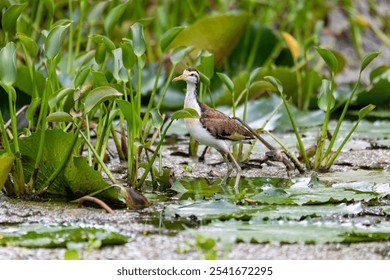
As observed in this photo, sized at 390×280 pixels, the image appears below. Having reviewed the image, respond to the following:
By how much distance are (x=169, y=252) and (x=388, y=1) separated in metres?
6.96

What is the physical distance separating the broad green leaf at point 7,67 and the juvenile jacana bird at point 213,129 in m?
0.94

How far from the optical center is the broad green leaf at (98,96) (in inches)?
134

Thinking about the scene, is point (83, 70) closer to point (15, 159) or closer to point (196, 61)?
point (15, 159)

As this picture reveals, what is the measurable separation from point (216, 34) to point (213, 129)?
219 centimetres

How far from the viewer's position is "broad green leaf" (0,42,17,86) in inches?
136

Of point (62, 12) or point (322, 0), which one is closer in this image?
point (62, 12)

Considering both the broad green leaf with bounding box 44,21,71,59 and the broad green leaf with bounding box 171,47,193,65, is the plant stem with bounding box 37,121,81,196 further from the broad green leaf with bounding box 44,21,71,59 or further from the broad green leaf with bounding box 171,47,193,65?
the broad green leaf with bounding box 171,47,193,65

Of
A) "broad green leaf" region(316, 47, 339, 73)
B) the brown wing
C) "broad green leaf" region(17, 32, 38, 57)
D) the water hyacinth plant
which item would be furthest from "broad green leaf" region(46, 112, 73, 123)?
"broad green leaf" region(316, 47, 339, 73)

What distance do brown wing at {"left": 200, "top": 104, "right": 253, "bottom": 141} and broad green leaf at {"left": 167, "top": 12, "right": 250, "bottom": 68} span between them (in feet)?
5.89

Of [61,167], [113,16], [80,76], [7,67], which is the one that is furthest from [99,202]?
[113,16]

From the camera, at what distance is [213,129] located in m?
4.05

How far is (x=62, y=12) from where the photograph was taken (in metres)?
7.60
